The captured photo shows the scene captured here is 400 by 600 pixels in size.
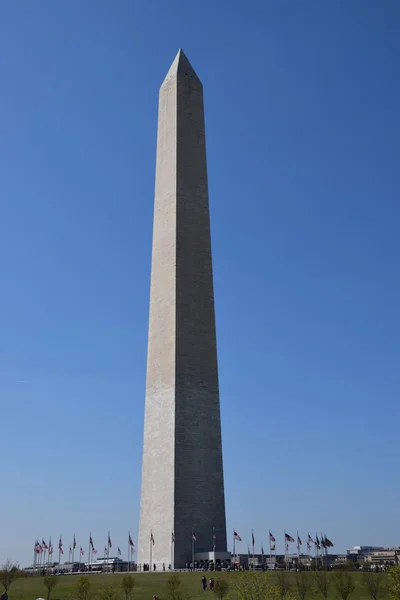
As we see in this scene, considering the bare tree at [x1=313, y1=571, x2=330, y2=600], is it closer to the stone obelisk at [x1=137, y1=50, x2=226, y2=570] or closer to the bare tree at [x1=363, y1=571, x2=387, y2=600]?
the bare tree at [x1=363, y1=571, x2=387, y2=600]

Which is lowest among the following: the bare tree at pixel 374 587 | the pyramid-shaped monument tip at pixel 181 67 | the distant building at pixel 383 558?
Result: the bare tree at pixel 374 587

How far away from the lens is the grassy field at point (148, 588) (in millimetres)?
35531

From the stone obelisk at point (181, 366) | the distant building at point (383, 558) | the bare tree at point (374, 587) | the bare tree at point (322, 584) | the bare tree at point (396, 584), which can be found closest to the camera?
the bare tree at point (396, 584)

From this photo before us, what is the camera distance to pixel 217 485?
50438 millimetres

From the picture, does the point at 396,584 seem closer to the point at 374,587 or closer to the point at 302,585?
the point at 302,585

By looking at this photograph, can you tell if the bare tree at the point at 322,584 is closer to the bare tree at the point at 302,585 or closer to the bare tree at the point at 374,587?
the bare tree at the point at 302,585

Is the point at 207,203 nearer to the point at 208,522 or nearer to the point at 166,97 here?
the point at 166,97

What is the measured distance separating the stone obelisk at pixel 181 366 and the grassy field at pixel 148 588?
5.80 meters

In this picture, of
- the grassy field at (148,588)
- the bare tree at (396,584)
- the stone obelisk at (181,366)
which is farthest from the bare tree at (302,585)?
the stone obelisk at (181,366)

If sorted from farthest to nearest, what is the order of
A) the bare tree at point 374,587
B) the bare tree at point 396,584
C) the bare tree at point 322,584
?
the bare tree at point 322,584 < the bare tree at point 374,587 < the bare tree at point 396,584

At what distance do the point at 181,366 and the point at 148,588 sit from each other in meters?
16.8

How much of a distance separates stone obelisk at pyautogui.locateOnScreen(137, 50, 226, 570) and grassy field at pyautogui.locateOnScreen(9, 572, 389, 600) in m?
5.80

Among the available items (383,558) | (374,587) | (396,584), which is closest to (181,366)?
(374,587)

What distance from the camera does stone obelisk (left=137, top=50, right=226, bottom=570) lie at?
48438 millimetres
